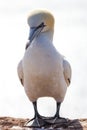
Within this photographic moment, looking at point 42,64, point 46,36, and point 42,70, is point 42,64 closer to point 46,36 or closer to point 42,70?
point 42,70

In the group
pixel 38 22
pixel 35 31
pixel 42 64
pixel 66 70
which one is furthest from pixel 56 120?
pixel 38 22

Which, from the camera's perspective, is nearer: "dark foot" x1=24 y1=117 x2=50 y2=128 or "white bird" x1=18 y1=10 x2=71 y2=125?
"white bird" x1=18 y1=10 x2=71 y2=125

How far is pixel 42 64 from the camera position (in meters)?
15.2

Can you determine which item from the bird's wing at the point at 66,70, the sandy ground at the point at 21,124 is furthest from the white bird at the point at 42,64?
the sandy ground at the point at 21,124

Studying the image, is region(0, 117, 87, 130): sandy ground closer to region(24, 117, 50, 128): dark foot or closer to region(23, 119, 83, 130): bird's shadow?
region(23, 119, 83, 130): bird's shadow

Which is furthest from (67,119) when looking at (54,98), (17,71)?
(17,71)

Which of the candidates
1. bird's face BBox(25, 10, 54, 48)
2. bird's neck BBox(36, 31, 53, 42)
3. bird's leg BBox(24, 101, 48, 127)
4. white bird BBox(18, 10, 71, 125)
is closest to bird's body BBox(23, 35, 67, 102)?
white bird BBox(18, 10, 71, 125)

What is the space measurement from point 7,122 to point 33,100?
28.9 inches

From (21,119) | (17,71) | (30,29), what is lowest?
(21,119)

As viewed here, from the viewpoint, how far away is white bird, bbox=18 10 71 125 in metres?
15.2

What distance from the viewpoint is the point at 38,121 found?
617 inches

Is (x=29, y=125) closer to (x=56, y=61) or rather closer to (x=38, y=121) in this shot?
(x=38, y=121)

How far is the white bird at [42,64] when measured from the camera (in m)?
15.2

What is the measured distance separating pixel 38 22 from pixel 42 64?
886 mm
